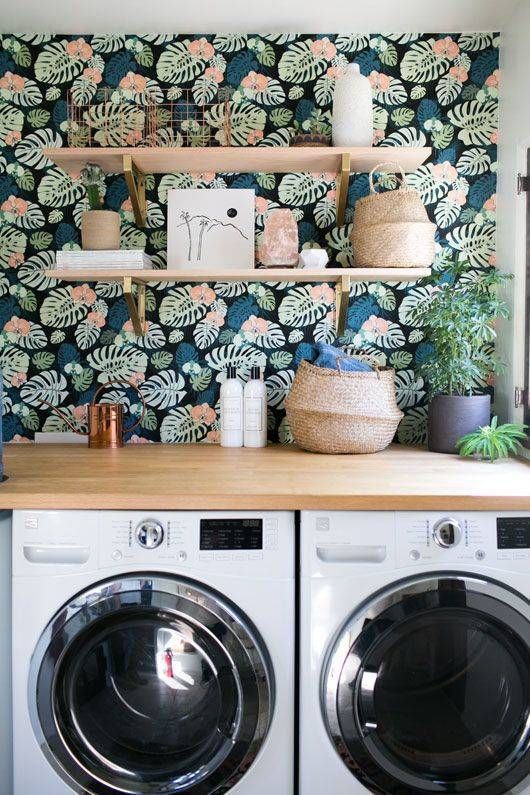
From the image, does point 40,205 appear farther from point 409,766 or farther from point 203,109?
point 409,766

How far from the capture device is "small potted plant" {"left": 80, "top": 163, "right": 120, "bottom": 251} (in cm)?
258

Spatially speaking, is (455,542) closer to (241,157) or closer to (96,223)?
(241,157)

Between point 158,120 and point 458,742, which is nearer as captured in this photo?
point 458,742

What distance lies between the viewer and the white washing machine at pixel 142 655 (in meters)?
1.82

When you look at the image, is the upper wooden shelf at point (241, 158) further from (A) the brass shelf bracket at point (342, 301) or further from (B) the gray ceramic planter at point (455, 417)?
(B) the gray ceramic planter at point (455, 417)

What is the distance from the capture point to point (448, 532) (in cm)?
184

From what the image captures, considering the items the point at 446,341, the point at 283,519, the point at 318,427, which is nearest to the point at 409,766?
the point at 283,519

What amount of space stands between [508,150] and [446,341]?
29.1 inches

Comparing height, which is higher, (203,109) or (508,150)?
(203,109)

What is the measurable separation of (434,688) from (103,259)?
5.57ft

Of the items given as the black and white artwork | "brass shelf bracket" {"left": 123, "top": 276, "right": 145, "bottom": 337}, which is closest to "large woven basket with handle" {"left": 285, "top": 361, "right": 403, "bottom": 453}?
the black and white artwork

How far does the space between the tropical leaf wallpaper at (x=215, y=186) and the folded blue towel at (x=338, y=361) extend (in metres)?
0.26

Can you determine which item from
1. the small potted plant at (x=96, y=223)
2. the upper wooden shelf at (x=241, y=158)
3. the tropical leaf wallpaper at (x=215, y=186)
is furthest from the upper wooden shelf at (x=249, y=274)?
the upper wooden shelf at (x=241, y=158)

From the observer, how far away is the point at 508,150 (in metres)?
2.62
